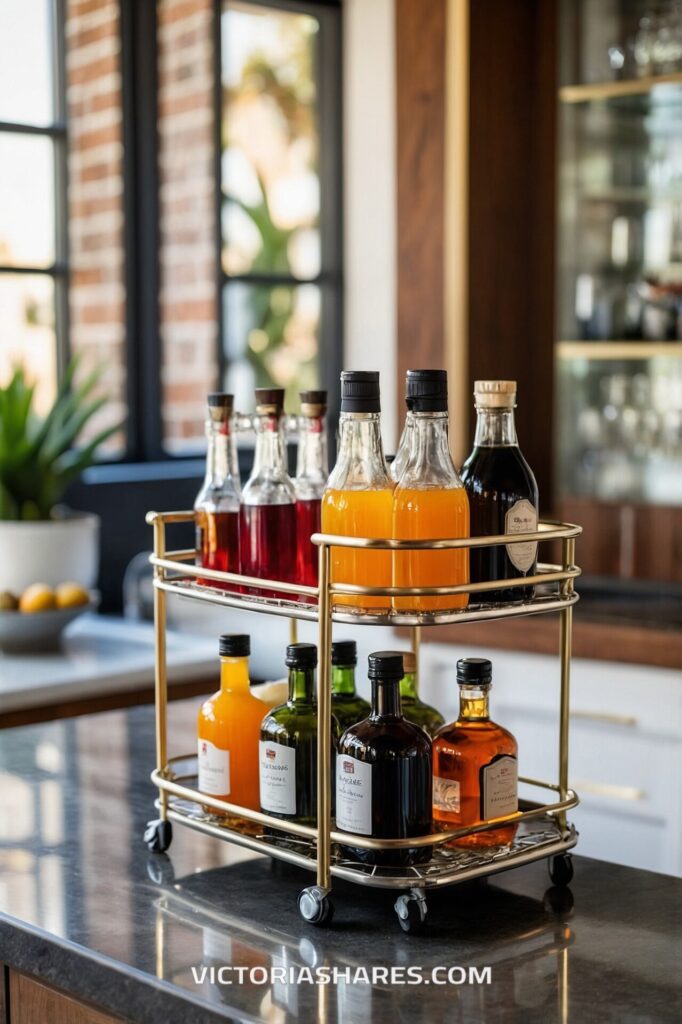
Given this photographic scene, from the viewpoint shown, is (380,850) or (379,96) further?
(379,96)

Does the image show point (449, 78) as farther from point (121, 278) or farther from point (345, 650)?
point (345, 650)

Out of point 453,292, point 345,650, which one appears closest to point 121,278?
point 453,292

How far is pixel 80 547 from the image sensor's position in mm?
2816

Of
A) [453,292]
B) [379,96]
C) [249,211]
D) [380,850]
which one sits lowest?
[380,850]

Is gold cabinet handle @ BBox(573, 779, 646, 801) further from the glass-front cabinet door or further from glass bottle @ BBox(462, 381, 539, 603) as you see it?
glass bottle @ BBox(462, 381, 539, 603)

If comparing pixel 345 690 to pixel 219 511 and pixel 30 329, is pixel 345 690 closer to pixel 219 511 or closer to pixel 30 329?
pixel 219 511

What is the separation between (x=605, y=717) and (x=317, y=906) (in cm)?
158

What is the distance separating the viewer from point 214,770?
1216 millimetres

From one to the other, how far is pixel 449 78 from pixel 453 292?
0.45 metres

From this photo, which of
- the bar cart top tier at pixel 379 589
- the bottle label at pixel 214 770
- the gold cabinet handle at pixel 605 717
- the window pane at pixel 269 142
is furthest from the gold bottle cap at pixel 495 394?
the window pane at pixel 269 142

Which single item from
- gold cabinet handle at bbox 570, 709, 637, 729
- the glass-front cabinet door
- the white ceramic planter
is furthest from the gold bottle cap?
the glass-front cabinet door

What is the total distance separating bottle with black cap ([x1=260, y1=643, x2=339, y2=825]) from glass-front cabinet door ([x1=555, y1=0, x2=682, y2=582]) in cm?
203

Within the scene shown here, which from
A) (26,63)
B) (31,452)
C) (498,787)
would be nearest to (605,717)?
(31,452)

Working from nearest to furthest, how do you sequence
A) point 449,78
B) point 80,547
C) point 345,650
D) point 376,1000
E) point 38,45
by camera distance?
point 376,1000
point 345,650
point 80,547
point 449,78
point 38,45
